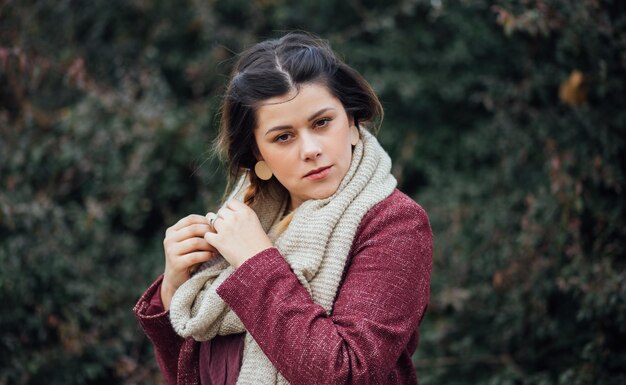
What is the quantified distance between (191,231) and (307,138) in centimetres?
38

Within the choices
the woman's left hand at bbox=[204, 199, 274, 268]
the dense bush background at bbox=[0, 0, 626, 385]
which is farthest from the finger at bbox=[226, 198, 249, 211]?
the dense bush background at bbox=[0, 0, 626, 385]

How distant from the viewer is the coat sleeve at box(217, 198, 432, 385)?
51.7 inches

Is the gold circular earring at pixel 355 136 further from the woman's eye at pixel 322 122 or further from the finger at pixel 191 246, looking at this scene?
the finger at pixel 191 246

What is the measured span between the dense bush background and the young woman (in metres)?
1.44

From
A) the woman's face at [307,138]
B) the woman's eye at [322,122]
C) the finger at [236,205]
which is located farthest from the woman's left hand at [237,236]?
the woman's eye at [322,122]

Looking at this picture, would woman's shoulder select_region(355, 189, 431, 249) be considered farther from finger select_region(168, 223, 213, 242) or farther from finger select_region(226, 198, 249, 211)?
finger select_region(168, 223, 213, 242)

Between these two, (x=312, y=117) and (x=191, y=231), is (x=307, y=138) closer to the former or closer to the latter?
(x=312, y=117)

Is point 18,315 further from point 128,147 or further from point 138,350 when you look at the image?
point 128,147

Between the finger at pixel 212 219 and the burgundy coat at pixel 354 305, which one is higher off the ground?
the finger at pixel 212 219

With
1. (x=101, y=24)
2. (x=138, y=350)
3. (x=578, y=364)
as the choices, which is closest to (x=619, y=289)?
(x=578, y=364)

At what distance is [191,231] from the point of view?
1619 millimetres

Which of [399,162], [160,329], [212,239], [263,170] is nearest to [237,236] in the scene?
[212,239]

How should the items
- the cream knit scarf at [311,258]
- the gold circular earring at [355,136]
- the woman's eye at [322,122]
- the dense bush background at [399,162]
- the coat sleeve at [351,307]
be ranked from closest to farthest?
the coat sleeve at [351,307]
the cream knit scarf at [311,258]
the woman's eye at [322,122]
the gold circular earring at [355,136]
the dense bush background at [399,162]

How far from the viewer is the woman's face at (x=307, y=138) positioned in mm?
1514
